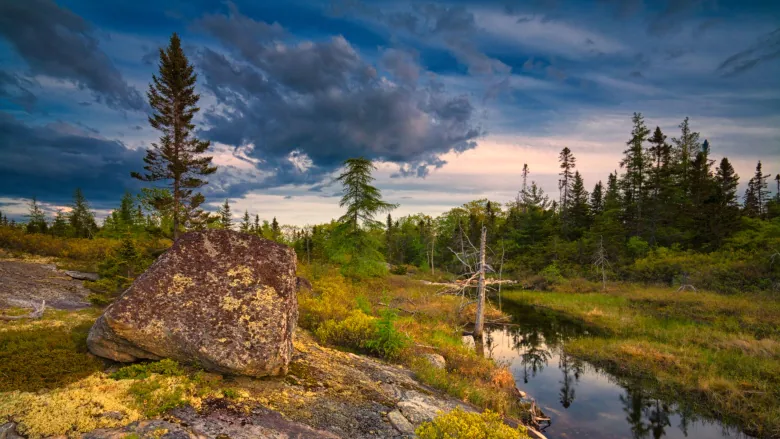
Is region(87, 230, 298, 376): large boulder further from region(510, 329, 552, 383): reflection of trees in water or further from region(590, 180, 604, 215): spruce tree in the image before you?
region(590, 180, 604, 215): spruce tree

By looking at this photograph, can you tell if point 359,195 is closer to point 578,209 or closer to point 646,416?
point 646,416

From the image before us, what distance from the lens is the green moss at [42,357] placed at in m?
5.34

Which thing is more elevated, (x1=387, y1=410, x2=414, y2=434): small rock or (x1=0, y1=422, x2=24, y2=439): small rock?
(x1=0, y1=422, x2=24, y2=439): small rock

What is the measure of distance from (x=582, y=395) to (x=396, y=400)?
1074cm

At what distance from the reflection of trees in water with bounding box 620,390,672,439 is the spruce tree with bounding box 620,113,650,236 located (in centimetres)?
4615

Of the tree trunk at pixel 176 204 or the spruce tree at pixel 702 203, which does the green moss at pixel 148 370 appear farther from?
the spruce tree at pixel 702 203

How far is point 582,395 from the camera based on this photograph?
563 inches

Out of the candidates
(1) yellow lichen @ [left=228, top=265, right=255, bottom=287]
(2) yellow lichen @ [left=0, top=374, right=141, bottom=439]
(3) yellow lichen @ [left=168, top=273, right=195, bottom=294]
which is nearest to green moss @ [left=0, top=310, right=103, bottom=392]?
(2) yellow lichen @ [left=0, top=374, right=141, bottom=439]

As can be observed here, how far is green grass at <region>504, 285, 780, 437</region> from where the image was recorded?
41.3ft

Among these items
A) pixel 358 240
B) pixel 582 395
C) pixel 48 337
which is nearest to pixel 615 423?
pixel 582 395

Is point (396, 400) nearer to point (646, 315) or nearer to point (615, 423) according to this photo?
point (615, 423)

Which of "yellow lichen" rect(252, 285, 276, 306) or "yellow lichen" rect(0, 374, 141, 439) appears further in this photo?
"yellow lichen" rect(252, 285, 276, 306)

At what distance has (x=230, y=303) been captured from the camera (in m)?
6.75

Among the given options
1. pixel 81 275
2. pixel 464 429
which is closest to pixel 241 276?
pixel 464 429
